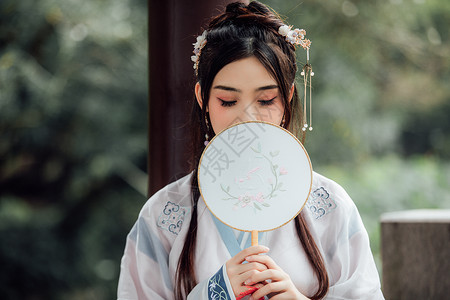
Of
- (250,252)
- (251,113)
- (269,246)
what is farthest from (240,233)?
(251,113)

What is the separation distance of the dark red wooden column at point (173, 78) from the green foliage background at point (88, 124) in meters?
2.28

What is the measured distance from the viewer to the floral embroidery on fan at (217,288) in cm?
101

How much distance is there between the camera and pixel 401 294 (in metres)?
1.95

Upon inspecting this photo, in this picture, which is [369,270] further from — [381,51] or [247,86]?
[381,51]

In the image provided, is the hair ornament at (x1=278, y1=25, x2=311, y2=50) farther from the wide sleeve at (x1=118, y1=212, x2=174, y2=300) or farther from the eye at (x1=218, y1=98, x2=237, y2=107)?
the wide sleeve at (x1=118, y1=212, x2=174, y2=300)

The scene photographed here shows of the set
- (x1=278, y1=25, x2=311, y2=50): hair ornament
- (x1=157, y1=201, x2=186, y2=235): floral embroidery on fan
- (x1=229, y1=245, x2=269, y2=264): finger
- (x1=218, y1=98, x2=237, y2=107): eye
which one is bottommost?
(x1=229, y1=245, x2=269, y2=264): finger

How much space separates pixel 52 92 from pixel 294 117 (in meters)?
2.99

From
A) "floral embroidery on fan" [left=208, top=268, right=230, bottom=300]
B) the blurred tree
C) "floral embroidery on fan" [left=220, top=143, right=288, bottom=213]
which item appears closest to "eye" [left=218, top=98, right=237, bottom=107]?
"floral embroidery on fan" [left=220, top=143, right=288, bottom=213]

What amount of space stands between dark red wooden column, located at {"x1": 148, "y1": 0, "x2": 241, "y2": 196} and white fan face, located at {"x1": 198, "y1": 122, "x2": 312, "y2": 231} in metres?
0.43

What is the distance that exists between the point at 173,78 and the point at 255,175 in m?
0.53

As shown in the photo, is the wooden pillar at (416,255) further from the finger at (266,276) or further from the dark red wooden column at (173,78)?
the finger at (266,276)

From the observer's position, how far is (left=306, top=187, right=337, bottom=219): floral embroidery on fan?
3.82 ft

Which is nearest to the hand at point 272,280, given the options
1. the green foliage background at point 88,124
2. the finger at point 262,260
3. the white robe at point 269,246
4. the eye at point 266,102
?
the finger at point 262,260

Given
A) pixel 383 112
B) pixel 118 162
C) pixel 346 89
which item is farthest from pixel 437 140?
pixel 118 162
